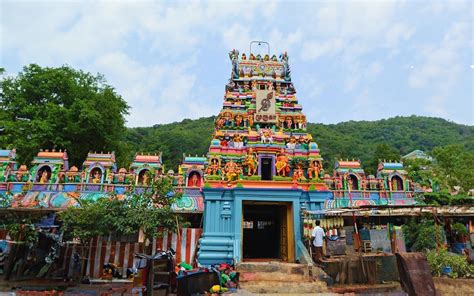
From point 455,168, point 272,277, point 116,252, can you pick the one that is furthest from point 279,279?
point 455,168

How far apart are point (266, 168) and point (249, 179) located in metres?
2.66

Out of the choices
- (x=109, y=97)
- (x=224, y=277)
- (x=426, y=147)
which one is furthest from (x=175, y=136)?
(x=426, y=147)

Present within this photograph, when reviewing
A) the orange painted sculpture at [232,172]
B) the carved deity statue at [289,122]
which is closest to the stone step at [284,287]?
the orange painted sculpture at [232,172]

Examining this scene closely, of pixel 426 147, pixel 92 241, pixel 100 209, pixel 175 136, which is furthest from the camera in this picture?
pixel 426 147

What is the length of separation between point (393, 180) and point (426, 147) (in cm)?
4088

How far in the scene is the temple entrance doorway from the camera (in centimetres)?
1243

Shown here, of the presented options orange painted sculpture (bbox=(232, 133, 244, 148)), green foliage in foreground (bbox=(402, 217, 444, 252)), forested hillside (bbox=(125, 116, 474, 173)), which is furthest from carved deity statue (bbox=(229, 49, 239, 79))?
A: forested hillside (bbox=(125, 116, 474, 173))

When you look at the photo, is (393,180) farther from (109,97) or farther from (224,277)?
(109,97)

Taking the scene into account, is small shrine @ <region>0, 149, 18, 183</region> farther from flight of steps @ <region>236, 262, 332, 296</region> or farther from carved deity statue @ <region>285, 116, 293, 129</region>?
flight of steps @ <region>236, 262, 332, 296</region>

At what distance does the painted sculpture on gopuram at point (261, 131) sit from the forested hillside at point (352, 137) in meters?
16.4

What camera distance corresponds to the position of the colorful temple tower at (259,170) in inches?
440

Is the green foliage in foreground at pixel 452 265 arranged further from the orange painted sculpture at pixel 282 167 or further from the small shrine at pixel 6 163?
the small shrine at pixel 6 163

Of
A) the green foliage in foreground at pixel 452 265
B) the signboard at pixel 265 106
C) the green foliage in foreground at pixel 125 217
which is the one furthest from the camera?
the signboard at pixel 265 106

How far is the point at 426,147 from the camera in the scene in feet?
185
